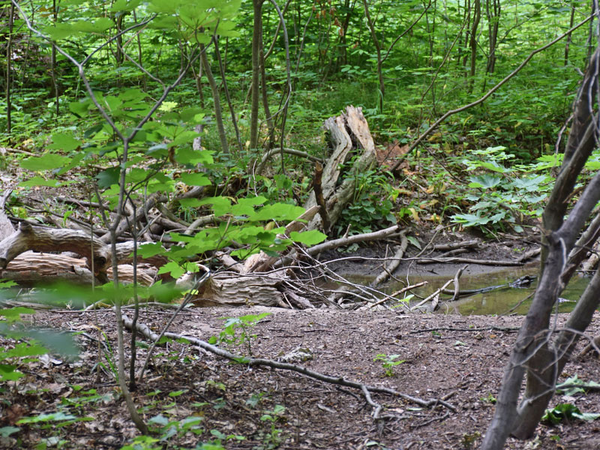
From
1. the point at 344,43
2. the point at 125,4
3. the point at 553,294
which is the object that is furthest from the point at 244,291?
the point at 344,43

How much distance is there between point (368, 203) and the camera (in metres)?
6.68

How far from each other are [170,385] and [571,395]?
5.76 ft

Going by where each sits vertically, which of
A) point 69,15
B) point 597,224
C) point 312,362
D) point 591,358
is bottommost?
point 312,362

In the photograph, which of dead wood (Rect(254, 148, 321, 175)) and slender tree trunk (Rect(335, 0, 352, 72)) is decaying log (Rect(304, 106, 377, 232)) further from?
slender tree trunk (Rect(335, 0, 352, 72))

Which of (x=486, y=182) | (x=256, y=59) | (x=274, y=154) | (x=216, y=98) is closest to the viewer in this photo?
(x=486, y=182)

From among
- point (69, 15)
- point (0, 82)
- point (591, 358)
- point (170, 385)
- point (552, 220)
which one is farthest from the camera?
point (0, 82)

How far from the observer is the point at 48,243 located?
392 cm

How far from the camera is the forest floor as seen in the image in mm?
1896

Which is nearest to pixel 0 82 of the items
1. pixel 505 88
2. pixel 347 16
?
pixel 347 16

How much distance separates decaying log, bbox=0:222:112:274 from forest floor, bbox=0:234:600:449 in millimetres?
703

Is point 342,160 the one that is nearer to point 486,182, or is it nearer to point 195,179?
point 486,182

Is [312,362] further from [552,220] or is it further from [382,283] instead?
[382,283]

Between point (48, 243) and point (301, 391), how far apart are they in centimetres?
254

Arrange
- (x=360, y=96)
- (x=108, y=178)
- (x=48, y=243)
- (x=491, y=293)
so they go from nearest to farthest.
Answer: (x=108, y=178) < (x=48, y=243) < (x=491, y=293) < (x=360, y=96)
